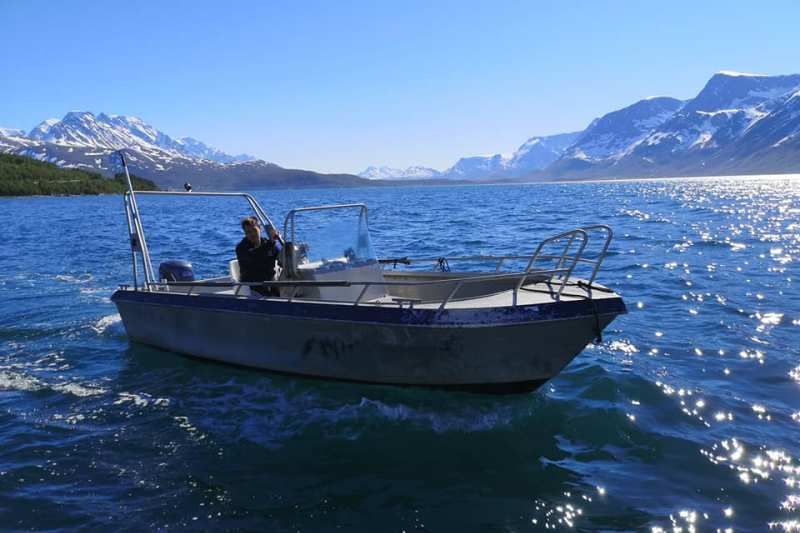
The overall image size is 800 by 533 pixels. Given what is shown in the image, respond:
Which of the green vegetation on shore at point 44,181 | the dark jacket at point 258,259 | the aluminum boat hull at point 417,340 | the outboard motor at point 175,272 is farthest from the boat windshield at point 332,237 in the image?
the green vegetation on shore at point 44,181

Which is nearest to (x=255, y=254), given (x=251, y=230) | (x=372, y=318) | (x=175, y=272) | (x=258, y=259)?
(x=258, y=259)

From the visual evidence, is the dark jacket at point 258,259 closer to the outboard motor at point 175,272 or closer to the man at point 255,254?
the man at point 255,254

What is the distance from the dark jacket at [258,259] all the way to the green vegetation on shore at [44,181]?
4733 inches

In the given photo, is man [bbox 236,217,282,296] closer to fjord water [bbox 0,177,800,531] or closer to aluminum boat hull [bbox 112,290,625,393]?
aluminum boat hull [bbox 112,290,625,393]

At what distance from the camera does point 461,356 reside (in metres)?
8.16

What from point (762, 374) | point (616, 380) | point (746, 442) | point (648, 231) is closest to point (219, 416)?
point (616, 380)

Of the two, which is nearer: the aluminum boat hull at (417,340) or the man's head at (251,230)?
the aluminum boat hull at (417,340)

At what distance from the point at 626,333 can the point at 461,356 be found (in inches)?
211

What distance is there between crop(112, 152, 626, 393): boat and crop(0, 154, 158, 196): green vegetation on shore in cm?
12011

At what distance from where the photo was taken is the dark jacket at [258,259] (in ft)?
34.6

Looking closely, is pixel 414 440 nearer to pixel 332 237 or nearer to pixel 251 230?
pixel 332 237

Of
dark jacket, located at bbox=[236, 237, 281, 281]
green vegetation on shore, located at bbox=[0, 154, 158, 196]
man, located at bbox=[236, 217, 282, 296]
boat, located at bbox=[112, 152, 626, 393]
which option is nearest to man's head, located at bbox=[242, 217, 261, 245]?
man, located at bbox=[236, 217, 282, 296]

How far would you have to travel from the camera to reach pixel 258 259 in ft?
34.7

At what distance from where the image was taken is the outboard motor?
12.6 meters
